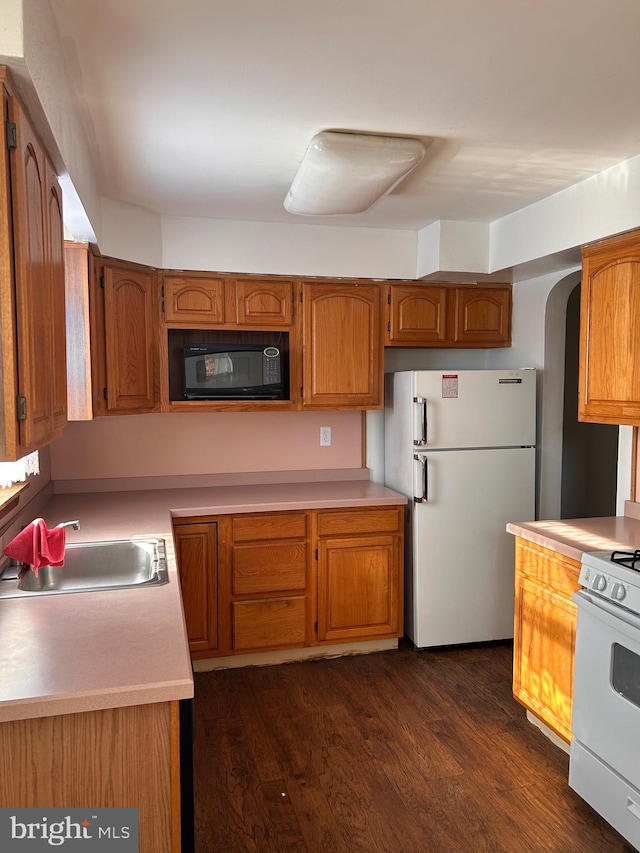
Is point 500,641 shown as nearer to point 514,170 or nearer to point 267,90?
point 514,170

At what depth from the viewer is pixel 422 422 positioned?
338 centimetres

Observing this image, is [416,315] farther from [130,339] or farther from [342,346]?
[130,339]

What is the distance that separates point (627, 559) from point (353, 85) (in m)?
1.75

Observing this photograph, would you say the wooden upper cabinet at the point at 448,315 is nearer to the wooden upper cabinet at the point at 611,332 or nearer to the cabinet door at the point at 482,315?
the cabinet door at the point at 482,315

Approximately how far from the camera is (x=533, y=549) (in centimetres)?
261

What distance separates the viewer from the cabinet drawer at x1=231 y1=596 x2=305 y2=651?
326cm

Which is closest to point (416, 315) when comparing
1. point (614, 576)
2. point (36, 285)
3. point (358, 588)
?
point (358, 588)

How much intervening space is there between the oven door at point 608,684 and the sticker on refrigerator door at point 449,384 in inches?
56.9

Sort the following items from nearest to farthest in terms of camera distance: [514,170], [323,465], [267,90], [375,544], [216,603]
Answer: [267,90] → [514,170] → [216,603] → [375,544] → [323,465]

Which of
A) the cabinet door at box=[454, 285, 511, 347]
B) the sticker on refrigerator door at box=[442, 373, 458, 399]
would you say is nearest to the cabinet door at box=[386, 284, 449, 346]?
the cabinet door at box=[454, 285, 511, 347]

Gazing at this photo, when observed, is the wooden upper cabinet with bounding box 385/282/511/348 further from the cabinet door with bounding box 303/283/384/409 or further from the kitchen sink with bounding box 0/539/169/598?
the kitchen sink with bounding box 0/539/169/598

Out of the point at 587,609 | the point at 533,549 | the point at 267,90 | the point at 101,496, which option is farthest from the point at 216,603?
the point at 267,90

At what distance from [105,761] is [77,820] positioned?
135 mm

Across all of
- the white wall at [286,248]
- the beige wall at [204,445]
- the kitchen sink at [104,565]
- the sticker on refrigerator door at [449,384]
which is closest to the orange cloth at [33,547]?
the kitchen sink at [104,565]
